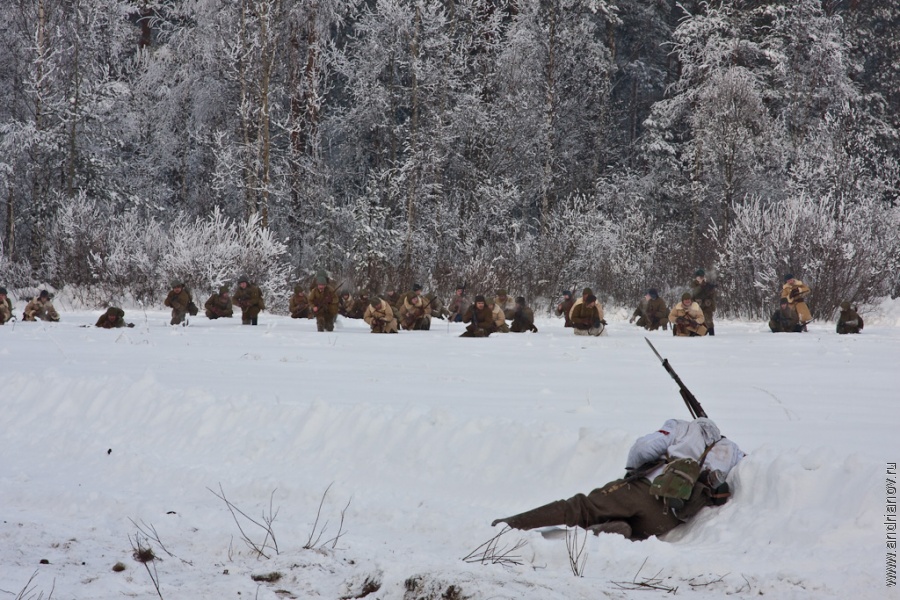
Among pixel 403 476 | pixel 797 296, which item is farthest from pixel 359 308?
pixel 403 476

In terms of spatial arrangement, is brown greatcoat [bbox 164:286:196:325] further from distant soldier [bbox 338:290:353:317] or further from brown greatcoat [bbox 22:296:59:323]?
distant soldier [bbox 338:290:353:317]

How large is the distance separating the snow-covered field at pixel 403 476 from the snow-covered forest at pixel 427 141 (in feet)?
50.1

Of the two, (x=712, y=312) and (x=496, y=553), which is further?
(x=712, y=312)

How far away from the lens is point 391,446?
6262mm

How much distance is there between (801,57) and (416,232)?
14436mm

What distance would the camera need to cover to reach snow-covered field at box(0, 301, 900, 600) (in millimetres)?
3928

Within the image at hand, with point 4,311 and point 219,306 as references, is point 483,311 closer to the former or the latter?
point 219,306

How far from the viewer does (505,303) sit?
70.2ft

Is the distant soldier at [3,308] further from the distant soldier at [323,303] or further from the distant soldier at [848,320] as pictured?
the distant soldier at [848,320]

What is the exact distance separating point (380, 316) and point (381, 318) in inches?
2.1

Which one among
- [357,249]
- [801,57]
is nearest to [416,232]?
[357,249]

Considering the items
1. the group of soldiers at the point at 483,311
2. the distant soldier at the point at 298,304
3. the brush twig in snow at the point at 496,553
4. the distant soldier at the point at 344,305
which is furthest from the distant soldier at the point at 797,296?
the brush twig in snow at the point at 496,553

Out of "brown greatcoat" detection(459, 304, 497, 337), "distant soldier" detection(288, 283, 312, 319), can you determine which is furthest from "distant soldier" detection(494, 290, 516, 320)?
"distant soldier" detection(288, 283, 312, 319)

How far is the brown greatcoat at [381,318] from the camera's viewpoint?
18016 mm
